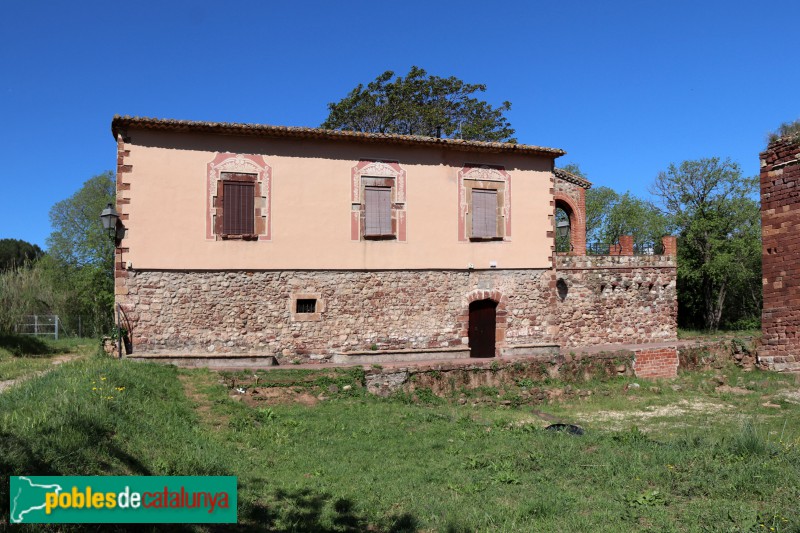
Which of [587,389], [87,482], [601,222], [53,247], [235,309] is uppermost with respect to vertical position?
[601,222]

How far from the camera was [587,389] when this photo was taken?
1438 centimetres

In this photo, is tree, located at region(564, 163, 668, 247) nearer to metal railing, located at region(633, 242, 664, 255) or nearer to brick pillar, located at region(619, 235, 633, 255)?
metal railing, located at region(633, 242, 664, 255)

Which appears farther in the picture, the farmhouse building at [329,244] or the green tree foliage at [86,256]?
the green tree foliage at [86,256]

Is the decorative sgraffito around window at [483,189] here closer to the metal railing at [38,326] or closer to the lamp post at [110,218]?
the lamp post at [110,218]

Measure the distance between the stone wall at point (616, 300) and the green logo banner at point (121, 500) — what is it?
15.9m

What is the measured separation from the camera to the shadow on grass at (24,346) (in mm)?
16484

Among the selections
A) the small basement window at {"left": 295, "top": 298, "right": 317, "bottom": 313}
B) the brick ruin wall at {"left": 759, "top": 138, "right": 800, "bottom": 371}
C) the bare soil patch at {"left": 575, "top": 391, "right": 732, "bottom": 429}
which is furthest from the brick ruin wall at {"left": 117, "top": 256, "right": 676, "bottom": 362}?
the brick ruin wall at {"left": 759, "top": 138, "right": 800, "bottom": 371}

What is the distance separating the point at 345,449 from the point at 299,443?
2.71 feet

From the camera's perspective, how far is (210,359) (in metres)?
13.7

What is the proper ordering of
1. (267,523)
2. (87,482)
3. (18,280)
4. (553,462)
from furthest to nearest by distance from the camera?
(18,280) → (553,462) → (267,523) → (87,482)

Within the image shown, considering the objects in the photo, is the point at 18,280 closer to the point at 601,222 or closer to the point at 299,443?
the point at 299,443

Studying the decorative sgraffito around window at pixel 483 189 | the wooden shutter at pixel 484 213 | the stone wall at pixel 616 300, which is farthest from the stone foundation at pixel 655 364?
the wooden shutter at pixel 484 213

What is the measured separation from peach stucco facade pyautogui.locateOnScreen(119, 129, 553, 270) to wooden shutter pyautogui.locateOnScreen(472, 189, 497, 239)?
0.32 meters

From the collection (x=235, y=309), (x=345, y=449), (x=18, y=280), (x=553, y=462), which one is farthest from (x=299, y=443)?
(x=18, y=280)
